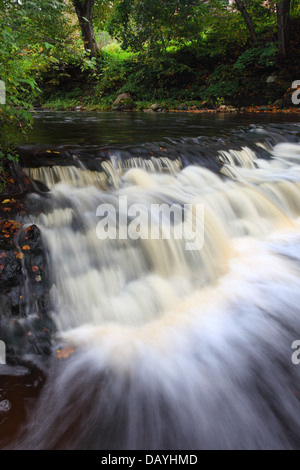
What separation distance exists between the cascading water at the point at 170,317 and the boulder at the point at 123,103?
37.6 feet

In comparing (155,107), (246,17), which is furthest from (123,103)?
(246,17)

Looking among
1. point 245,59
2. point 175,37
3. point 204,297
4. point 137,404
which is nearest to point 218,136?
point 204,297

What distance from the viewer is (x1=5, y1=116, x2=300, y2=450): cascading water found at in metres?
1.81

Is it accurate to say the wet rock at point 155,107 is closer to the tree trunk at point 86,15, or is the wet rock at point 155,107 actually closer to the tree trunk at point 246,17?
the tree trunk at point 246,17

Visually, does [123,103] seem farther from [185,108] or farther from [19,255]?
[19,255]

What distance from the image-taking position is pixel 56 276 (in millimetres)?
2832

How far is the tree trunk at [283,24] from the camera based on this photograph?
37.4 feet

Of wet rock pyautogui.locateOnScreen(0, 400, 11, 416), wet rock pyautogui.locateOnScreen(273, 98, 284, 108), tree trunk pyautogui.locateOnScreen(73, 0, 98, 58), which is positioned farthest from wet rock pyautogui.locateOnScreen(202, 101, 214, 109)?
wet rock pyautogui.locateOnScreen(0, 400, 11, 416)

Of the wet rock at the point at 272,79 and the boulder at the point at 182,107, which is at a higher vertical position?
the wet rock at the point at 272,79

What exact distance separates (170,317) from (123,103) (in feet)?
48.6

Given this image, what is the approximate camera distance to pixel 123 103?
15297 millimetres

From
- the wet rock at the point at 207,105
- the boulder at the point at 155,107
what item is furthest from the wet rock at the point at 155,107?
the wet rock at the point at 207,105

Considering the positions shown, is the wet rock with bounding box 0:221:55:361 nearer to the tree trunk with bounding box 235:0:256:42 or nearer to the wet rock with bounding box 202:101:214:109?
the wet rock with bounding box 202:101:214:109

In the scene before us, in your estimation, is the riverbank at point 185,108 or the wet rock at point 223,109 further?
the wet rock at point 223,109
